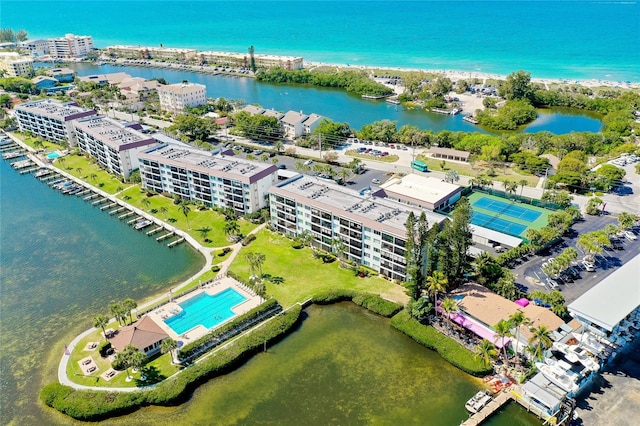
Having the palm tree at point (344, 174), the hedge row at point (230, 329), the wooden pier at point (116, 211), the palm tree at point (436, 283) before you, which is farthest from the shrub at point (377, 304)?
the wooden pier at point (116, 211)

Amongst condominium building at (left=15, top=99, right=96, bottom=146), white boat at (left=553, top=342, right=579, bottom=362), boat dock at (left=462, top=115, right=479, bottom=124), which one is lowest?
white boat at (left=553, top=342, right=579, bottom=362)

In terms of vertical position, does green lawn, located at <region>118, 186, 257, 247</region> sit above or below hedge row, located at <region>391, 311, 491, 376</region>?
above

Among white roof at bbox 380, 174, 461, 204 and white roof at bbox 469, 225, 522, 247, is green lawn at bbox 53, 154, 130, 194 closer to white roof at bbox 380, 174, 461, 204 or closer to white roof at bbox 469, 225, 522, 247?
white roof at bbox 380, 174, 461, 204

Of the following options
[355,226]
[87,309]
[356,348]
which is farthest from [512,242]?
[87,309]

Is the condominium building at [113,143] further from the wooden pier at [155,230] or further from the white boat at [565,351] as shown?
the white boat at [565,351]

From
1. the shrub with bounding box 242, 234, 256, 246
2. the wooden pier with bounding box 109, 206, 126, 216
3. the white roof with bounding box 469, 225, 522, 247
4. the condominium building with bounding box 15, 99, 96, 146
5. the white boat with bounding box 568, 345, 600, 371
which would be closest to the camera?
the white boat with bounding box 568, 345, 600, 371

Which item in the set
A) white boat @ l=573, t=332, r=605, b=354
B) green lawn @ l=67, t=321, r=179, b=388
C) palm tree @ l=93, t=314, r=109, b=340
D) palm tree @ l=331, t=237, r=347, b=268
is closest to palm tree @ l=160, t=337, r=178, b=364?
green lawn @ l=67, t=321, r=179, b=388

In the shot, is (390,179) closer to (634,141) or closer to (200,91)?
(634,141)
